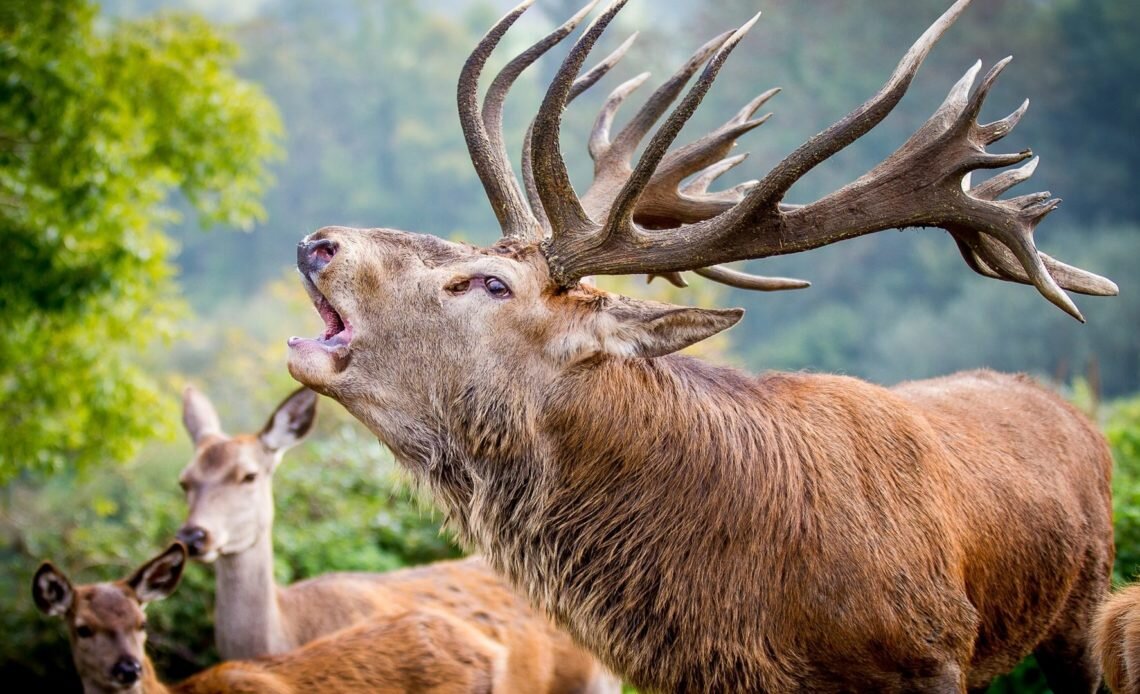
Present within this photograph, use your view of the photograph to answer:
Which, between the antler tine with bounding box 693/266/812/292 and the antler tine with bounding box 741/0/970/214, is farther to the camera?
the antler tine with bounding box 693/266/812/292

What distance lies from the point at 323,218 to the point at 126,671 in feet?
149

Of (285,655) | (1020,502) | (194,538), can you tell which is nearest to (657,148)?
(1020,502)

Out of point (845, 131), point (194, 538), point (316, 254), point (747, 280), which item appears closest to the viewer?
point (845, 131)

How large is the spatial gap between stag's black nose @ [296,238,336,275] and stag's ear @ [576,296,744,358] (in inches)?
33.7

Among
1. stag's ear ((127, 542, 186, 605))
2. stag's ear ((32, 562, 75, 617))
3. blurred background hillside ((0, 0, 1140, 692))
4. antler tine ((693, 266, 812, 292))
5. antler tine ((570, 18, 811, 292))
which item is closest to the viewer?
antler tine ((693, 266, 812, 292))

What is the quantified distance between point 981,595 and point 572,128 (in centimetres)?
3983

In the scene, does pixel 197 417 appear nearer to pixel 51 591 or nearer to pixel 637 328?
pixel 51 591

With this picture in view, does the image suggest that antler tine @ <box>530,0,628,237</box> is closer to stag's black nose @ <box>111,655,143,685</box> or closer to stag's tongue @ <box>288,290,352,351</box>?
stag's tongue @ <box>288,290,352,351</box>

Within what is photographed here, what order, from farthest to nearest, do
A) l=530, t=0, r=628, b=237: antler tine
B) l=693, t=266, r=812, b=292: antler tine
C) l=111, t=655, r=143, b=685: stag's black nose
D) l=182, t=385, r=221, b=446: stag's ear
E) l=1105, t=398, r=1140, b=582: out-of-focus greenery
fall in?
l=182, t=385, r=221, b=446: stag's ear → l=1105, t=398, r=1140, b=582: out-of-focus greenery → l=111, t=655, r=143, b=685: stag's black nose → l=693, t=266, r=812, b=292: antler tine → l=530, t=0, r=628, b=237: antler tine

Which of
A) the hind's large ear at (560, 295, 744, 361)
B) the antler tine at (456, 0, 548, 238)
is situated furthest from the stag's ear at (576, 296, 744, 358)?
the antler tine at (456, 0, 548, 238)

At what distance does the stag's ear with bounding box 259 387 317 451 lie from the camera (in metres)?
6.18

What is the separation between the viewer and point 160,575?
523 centimetres

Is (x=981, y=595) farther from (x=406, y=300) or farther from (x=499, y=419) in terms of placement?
(x=406, y=300)

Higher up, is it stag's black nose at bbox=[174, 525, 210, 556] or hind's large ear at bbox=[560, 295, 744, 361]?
hind's large ear at bbox=[560, 295, 744, 361]
